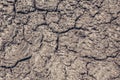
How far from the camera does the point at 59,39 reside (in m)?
1.81

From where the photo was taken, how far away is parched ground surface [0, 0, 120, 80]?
177 centimetres

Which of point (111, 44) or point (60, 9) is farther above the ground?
point (60, 9)

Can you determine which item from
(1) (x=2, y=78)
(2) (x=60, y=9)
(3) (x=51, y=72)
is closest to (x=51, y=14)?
(2) (x=60, y=9)

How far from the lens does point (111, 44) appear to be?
177cm

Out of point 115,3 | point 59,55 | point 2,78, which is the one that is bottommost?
point 2,78

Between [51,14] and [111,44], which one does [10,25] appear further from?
[111,44]

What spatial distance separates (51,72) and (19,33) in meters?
0.28

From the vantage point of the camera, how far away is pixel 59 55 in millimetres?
1789

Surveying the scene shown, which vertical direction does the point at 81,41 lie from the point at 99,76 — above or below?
above

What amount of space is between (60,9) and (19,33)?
27 cm


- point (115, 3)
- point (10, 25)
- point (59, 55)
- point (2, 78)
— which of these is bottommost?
point (2, 78)

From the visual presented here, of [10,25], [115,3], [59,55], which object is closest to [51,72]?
[59,55]

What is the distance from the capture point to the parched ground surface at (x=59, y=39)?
1.77 m

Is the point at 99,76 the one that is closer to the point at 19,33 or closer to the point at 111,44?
the point at 111,44
